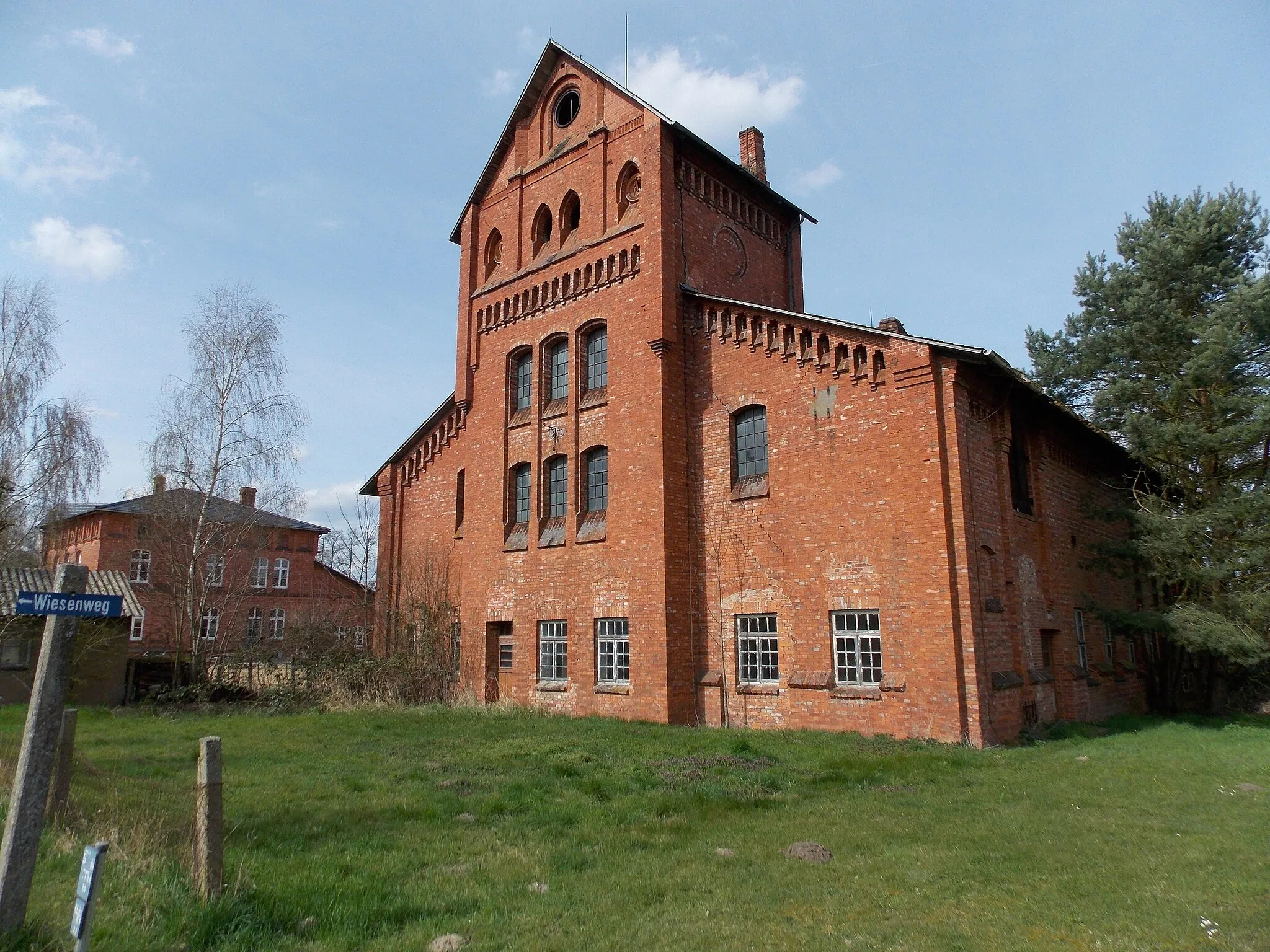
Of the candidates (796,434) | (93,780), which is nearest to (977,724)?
(796,434)

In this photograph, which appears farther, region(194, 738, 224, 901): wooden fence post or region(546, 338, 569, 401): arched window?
region(546, 338, 569, 401): arched window

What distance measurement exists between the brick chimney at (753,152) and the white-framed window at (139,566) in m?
34.1

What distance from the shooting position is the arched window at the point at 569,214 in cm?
1995

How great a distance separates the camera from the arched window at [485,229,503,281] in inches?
857

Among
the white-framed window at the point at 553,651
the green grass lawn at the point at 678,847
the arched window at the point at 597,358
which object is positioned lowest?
the green grass lawn at the point at 678,847

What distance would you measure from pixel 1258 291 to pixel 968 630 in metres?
9.35

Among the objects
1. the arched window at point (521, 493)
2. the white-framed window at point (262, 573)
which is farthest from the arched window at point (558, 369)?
the white-framed window at point (262, 573)

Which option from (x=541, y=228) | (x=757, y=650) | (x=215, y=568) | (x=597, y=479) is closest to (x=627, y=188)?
(x=541, y=228)

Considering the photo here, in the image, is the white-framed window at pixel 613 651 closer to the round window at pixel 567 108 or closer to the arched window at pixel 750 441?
the arched window at pixel 750 441

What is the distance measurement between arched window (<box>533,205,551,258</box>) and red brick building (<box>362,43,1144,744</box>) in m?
0.09

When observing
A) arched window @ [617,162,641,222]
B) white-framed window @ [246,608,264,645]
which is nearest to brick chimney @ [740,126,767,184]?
arched window @ [617,162,641,222]

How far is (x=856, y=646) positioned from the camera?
551 inches

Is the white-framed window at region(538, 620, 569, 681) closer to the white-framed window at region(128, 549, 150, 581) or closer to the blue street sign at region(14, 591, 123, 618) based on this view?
the blue street sign at region(14, 591, 123, 618)

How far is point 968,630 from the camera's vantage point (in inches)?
500
